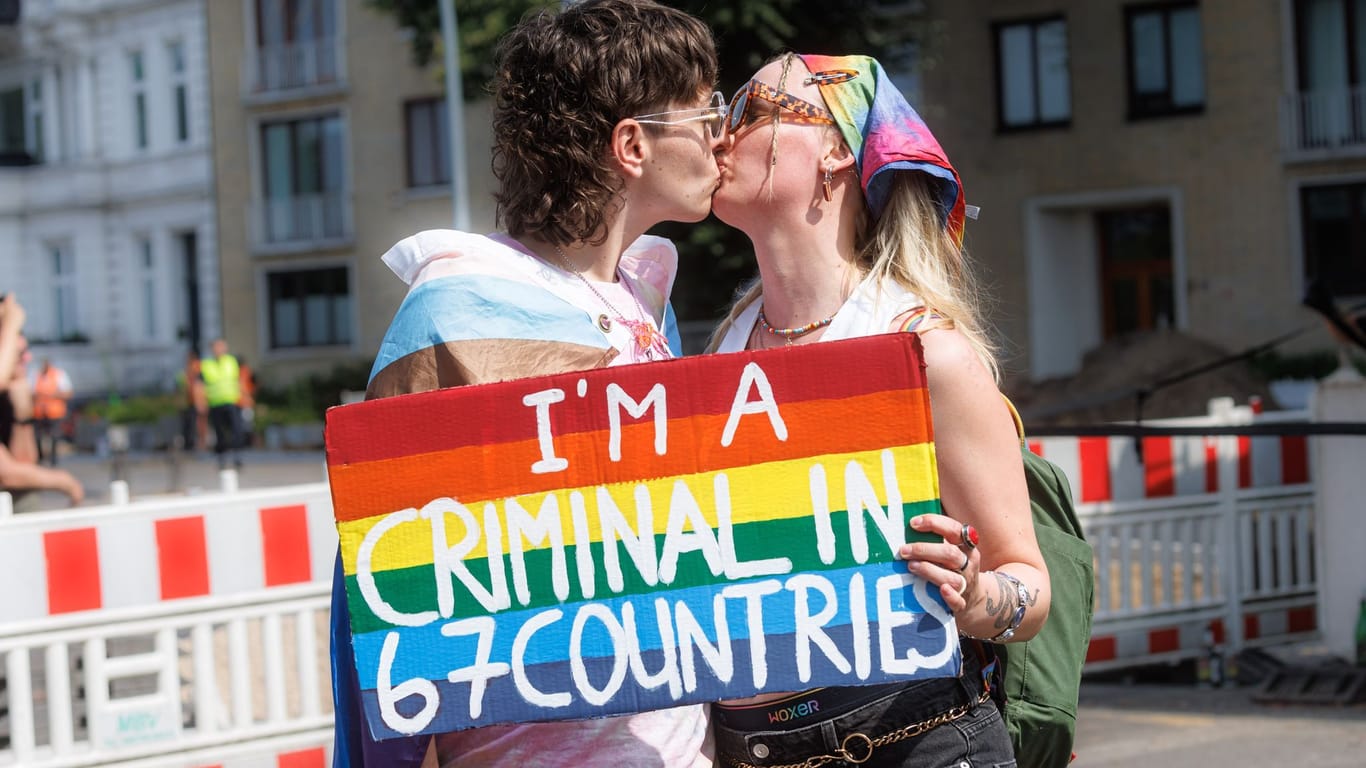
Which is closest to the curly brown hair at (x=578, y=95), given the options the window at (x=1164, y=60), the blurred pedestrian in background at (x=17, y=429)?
the blurred pedestrian in background at (x=17, y=429)

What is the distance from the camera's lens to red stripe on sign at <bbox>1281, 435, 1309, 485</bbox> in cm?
791

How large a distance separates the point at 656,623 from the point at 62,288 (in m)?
44.7

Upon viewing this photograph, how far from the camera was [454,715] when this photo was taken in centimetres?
214

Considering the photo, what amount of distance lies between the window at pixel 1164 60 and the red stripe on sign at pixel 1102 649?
888 inches

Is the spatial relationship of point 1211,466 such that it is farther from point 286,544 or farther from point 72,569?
point 72,569

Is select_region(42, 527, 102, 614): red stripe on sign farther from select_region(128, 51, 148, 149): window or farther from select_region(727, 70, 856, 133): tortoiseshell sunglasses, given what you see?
select_region(128, 51, 148, 149): window

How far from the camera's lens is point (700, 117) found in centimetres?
246

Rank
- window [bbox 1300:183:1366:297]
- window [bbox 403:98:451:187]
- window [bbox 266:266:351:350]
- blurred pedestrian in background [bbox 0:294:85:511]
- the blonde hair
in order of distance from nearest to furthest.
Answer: the blonde hair < blurred pedestrian in background [bbox 0:294:85:511] < window [bbox 1300:183:1366:297] < window [bbox 403:98:451:187] < window [bbox 266:266:351:350]

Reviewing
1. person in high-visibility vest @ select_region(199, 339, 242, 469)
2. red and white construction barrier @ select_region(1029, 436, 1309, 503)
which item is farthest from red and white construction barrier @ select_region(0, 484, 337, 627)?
person in high-visibility vest @ select_region(199, 339, 242, 469)

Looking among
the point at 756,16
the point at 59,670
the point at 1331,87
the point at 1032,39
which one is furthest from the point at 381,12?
the point at 59,670

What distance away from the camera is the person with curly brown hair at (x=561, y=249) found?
2.21 metres

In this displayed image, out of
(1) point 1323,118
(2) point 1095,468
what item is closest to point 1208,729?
(2) point 1095,468

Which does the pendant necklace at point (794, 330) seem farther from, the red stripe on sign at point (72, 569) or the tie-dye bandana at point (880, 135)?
the red stripe on sign at point (72, 569)

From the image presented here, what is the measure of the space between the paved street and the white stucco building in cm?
3515
